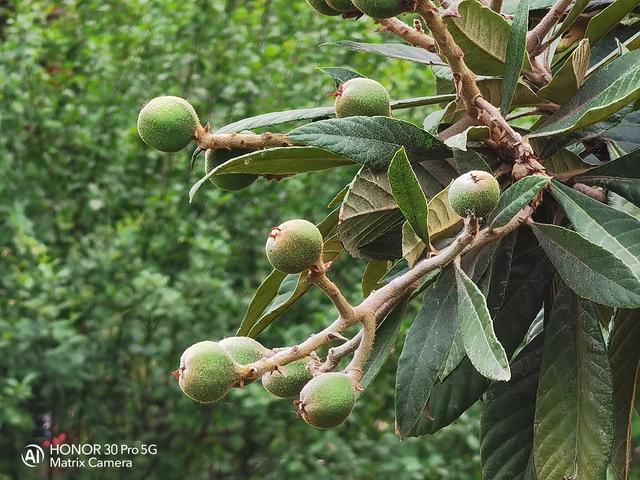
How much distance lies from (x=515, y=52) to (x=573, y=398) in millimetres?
268

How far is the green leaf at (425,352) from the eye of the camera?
68 cm

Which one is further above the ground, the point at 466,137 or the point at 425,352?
the point at 466,137

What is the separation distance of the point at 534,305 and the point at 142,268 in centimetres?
209

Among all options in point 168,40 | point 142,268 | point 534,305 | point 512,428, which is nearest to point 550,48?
point 534,305

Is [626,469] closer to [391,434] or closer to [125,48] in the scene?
[391,434]

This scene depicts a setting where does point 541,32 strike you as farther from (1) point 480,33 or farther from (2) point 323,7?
(2) point 323,7

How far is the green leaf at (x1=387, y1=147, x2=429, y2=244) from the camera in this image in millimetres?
635

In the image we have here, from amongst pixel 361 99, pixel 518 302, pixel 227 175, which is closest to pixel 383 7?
pixel 361 99

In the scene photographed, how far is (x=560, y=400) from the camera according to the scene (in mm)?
753

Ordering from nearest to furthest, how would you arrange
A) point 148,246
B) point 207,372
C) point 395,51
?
1. point 207,372
2. point 395,51
3. point 148,246

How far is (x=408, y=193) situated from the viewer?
25.4 inches

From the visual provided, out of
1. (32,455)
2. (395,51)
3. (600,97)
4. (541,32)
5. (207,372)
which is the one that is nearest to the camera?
(207,372)

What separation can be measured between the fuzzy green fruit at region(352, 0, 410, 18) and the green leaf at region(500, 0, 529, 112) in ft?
0.35

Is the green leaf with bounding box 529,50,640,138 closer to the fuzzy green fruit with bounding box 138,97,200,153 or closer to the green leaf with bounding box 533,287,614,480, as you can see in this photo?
the green leaf with bounding box 533,287,614,480
